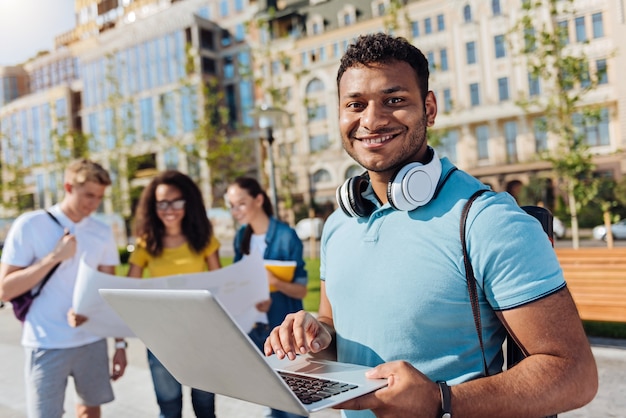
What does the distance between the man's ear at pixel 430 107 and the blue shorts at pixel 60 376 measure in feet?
8.11

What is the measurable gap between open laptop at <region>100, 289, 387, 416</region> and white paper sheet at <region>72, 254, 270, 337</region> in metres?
1.19

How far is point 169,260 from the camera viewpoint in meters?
3.40

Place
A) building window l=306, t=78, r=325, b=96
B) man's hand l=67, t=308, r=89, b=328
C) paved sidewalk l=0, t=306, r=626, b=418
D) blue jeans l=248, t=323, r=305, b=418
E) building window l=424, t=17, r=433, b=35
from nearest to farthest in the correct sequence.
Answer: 1. man's hand l=67, t=308, r=89, b=328
2. blue jeans l=248, t=323, r=305, b=418
3. paved sidewalk l=0, t=306, r=626, b=418
4. building window l=424, t=17, r=433, b=35
5. building window l=306, t=78, r=325, b=96

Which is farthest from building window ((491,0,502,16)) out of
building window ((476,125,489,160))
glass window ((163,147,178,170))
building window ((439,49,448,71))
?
glass window ((163,147,178,170))

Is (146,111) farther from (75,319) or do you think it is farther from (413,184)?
(413,184)

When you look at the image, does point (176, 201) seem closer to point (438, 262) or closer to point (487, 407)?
point (438, 262)

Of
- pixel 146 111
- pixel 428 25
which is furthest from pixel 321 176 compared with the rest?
pixel 146 111

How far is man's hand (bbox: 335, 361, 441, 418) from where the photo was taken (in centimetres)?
108

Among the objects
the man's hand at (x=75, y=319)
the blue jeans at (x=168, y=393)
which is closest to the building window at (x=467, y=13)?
the blue jeans at (x=168, y=393)

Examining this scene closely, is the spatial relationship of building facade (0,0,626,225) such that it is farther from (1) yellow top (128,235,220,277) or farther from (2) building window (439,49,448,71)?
(1) yellow top (128,235,220,277)

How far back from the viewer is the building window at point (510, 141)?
30.3 meters

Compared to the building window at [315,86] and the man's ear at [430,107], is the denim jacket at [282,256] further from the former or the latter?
the building window at [315,86]

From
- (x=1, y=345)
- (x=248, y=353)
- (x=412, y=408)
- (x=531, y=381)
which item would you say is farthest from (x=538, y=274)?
(x=1, y=345)

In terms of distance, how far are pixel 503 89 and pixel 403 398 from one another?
104ft
